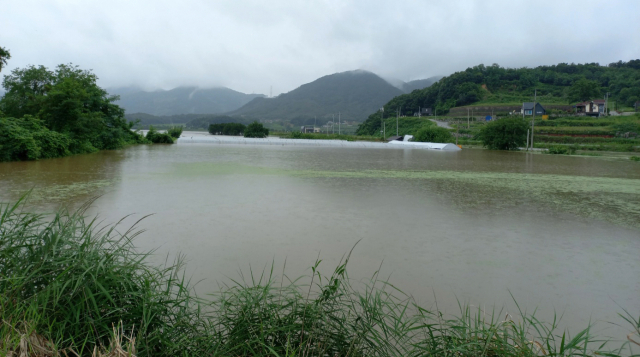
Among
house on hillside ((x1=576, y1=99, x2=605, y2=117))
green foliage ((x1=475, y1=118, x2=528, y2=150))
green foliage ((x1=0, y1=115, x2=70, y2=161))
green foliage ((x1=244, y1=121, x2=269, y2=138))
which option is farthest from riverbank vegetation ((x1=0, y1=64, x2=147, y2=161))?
house on hillside ((x1=576, y1=99, x2=605, y2=117))

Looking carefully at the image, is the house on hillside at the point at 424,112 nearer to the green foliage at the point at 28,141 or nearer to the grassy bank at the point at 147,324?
the green foliage at the point at 28,141

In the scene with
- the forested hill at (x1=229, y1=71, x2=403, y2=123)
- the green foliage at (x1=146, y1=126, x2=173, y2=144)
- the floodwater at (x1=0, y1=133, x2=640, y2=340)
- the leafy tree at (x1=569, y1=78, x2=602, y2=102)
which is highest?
the forested hill at (x1=229, y1=71, x2=403, y2=123)

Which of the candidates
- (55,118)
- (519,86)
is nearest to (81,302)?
(55,118)

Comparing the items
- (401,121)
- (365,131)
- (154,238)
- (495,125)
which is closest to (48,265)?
(154,238)

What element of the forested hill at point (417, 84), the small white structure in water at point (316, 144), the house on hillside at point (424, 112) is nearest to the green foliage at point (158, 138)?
the small white structure in water at point (316, 144)

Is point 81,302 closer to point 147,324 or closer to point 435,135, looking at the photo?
point 147,324

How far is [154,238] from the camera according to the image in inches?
168

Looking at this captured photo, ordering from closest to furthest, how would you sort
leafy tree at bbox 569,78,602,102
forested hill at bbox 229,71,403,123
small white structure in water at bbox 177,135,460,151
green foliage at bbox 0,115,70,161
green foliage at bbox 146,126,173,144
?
green foliage at bbox 0,115,70,161 → small white structure in water at bbox 177,135,460,151 → green foliage at bbox 146,126,173,144 → leafy tree at bbox 569,78,602,102 → forested hill at bbox 229,71,403,123

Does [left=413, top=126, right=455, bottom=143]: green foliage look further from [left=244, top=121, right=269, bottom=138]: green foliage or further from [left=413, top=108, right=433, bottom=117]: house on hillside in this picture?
[left=413, top=108, right=433, bottom=117]: house on hillside

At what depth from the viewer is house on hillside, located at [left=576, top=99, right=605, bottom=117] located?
40.6 meters

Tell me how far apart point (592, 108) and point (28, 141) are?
46371 mm

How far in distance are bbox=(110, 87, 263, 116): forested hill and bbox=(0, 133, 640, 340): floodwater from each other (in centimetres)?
15497

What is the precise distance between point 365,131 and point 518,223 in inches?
1986

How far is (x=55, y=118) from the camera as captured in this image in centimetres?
1631
